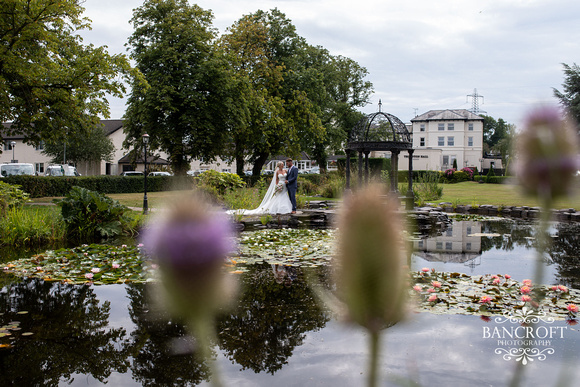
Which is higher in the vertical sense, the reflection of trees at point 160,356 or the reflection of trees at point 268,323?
the reflection of trees at point 268,323

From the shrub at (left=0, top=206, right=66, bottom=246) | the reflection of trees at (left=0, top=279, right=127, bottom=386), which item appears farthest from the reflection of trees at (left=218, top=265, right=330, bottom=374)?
the shrub at (left=0, top=206, right=66, bottom=246)

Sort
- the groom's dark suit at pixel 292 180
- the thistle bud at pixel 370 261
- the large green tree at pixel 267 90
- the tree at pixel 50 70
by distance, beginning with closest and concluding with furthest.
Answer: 1. the thistle bud at pixel 370 261
2. the groom's dark suit at pixel 292 180
3. the tree at pixel 50 70
4. the large green tree at pixel 267 90

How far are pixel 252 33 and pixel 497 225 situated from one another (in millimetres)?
24151

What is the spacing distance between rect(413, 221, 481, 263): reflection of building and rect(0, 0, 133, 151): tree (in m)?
14.8

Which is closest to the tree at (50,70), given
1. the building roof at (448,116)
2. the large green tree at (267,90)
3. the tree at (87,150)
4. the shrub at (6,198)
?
the shrub at (6,198)

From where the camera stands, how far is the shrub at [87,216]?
37.1 ft

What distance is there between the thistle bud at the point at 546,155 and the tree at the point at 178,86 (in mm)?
28246

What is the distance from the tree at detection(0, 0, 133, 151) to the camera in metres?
17.6

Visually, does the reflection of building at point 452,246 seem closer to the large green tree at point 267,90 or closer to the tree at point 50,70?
the tree at point 50,70

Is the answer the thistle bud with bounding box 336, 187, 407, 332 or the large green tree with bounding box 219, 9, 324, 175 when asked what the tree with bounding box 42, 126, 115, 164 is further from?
the thistle bud with bounding box 336, 187, 407, 332

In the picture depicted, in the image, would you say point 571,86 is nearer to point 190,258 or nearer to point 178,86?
point 178,86

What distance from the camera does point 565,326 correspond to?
4.93 metres

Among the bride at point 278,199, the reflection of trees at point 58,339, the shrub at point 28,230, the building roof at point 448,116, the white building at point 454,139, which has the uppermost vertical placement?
the building roof at point 448,116

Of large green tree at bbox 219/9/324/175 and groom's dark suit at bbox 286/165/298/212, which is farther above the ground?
large green tree at bbox 219/9/324/175
